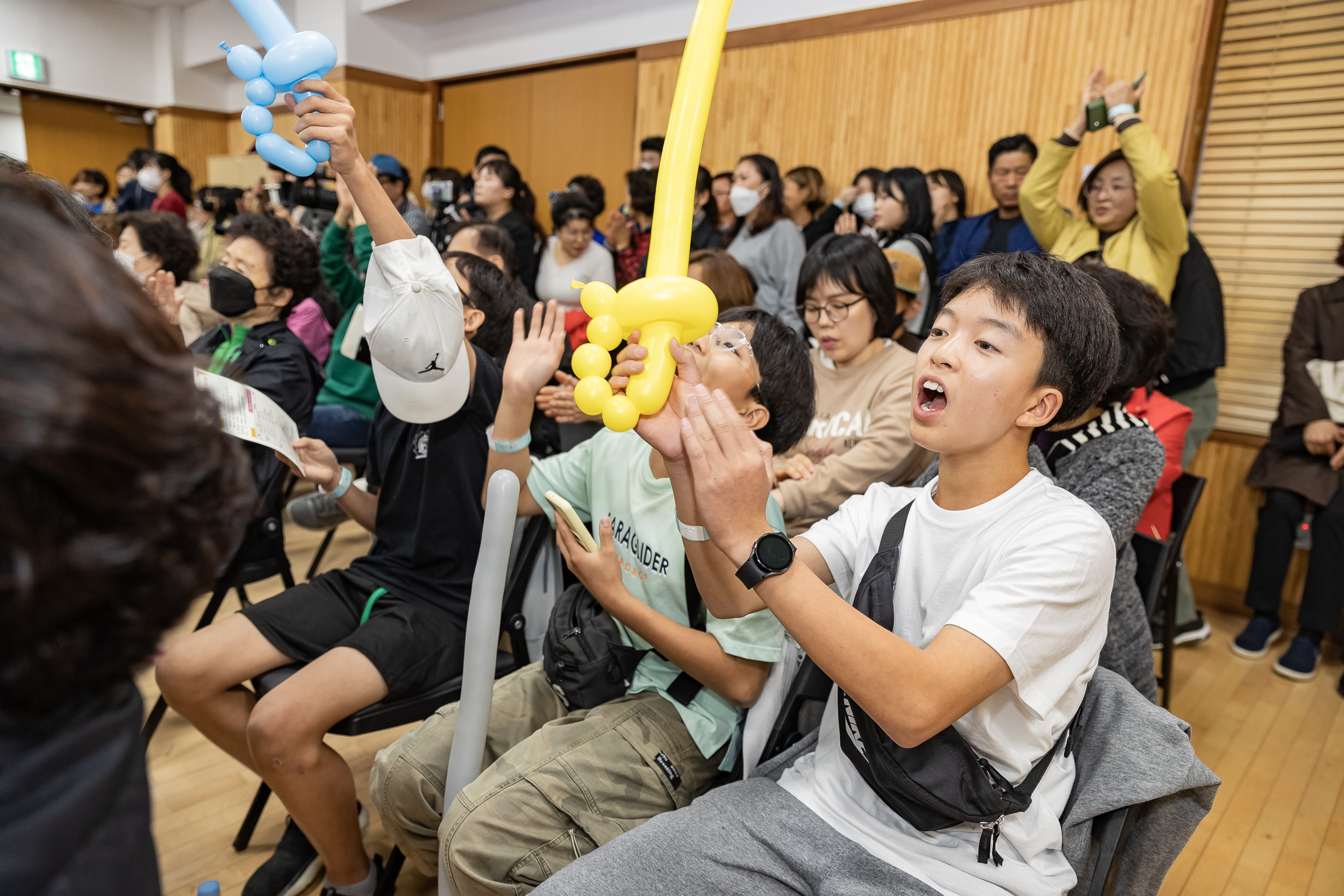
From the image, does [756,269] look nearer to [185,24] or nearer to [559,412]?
[559,412]

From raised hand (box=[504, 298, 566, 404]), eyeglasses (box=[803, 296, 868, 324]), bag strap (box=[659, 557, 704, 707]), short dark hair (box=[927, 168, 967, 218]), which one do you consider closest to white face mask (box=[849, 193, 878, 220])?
short dark hair (box=[927, 168, 967, 218])

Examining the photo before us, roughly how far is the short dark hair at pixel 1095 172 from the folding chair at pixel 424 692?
2.22 metres

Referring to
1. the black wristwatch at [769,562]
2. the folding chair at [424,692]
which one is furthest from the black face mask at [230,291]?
the black wristwatch at [769,562]

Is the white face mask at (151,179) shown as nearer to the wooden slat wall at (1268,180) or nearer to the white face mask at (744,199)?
the white face mask at (744,199)

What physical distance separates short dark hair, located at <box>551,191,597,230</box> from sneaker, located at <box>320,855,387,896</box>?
296 cm

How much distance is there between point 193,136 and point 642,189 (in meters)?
7.60

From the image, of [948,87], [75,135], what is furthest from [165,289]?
[75,135]

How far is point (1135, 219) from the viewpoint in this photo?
2688mm

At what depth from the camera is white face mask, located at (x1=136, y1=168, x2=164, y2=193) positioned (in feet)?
21.1

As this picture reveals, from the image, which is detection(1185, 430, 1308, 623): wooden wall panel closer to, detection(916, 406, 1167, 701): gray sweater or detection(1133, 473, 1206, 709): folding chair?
detection(1133, 473, 1206, 709): folding chair

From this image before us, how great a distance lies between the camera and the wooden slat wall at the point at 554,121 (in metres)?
5.65

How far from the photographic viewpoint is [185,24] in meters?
8.82

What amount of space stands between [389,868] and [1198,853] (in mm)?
1795

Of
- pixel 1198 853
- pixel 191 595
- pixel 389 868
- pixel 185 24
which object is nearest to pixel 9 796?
pixel 191 595
